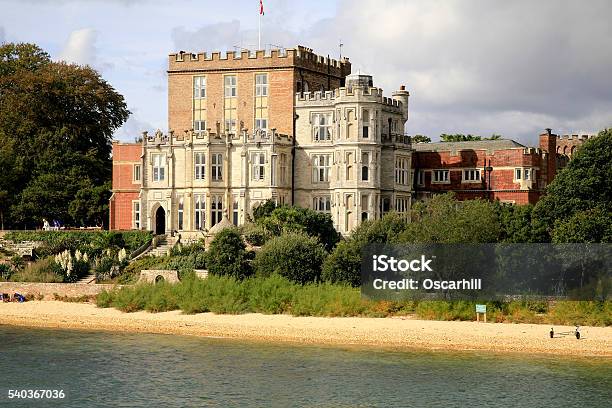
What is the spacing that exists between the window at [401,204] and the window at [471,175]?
4.33 metres

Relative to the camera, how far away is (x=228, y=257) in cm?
5900

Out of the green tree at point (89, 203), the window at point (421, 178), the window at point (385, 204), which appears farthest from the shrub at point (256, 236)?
the green tree at point (89, 203)

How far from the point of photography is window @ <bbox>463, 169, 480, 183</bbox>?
69.7 m

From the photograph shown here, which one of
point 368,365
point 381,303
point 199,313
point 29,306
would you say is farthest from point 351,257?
point 29,306

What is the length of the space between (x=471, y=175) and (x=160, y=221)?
65.3 ft

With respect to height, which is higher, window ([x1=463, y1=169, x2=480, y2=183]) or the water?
window ([x1=463, y1=169, x2=480, y2=183])

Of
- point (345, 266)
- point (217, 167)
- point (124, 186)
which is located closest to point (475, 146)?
point (217, 167)

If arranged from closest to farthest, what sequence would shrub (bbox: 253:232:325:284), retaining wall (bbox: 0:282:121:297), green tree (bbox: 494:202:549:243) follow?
green tree (bbox: 494:202:549:243), shrub (bbox: 253:232:325:284), retaining wall (bbox: 0:282:121:297)

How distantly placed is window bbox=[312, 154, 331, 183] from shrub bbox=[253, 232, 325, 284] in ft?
32.6

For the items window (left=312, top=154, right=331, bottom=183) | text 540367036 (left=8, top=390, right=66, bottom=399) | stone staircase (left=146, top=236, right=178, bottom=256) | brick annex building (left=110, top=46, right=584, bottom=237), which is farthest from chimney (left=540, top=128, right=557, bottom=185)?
text 540367036 (left=8, top=390, right=66, bottom=399)

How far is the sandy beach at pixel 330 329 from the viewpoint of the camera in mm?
48250

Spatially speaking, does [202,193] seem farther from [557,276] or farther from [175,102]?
[557,276]

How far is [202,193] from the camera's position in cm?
6800

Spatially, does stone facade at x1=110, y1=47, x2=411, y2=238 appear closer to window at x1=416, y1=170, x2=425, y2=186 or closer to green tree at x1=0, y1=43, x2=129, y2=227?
window at x1=416, y1=170, x2=425, y2=186
